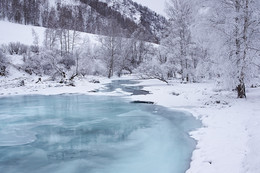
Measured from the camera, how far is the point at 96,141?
6387mm

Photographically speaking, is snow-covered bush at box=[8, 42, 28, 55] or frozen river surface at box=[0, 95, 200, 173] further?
snow-covered bush at box=[8, 42, 28, 55]

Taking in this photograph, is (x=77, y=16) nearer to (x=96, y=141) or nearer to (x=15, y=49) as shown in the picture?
(x=15, y=49)

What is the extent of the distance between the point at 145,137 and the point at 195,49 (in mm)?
17101

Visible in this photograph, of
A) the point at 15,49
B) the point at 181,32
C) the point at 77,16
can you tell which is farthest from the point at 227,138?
the point at 77,16

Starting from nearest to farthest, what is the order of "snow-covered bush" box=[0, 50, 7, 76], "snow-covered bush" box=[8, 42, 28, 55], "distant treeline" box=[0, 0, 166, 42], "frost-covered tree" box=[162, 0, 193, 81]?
1. "frost-covered tree" box=[162, 0, 193, 81]
2. "snow-covered bush" box=[0, 50, 7, 76]
3. "snow-covered bush" box=[8, 42, 28, 55]
4. "distant treeline" box=[0, 0, 166, 42]

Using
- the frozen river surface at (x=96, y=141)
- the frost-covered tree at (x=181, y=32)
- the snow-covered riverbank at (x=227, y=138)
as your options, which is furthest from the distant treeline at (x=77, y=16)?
the snow-covered riverbank at (x=227, y=138)

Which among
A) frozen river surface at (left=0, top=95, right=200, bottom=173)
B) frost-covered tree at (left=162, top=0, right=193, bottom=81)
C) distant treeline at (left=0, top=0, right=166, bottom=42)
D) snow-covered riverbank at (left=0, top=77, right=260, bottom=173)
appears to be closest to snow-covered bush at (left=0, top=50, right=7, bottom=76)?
frozen river surface at (left=0, top=95, right=200, bottom=173)

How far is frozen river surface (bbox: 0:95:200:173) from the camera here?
480 cm

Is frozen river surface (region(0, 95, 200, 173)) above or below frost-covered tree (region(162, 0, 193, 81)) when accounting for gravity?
below

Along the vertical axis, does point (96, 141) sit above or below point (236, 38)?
below

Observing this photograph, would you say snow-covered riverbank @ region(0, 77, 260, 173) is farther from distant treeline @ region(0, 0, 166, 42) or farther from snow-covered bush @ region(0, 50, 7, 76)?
distant treeline @ region(0, 0, 166, 42)

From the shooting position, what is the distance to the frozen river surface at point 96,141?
15.8 feet

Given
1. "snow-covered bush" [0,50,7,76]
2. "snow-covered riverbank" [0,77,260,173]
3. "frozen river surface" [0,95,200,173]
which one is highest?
"snow-covered bush" [0,50,7,76]

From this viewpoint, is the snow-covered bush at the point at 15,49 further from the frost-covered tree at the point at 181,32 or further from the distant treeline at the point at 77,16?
the frost-covered tree at the point at 181,32
